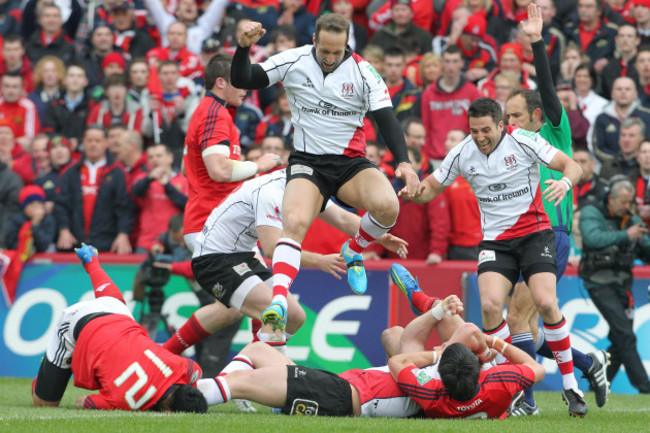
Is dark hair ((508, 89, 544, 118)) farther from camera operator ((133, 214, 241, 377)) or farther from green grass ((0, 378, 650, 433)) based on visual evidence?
camera operator ((133, 214, 241, 377))

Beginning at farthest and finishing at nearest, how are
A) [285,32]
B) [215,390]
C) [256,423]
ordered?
[285,32]
[215,390]
[256,423]

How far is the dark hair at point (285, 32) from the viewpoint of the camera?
53.1 feet

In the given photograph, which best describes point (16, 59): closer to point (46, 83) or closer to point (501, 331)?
point (46, 83)

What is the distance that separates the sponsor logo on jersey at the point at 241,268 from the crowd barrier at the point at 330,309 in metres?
3.43

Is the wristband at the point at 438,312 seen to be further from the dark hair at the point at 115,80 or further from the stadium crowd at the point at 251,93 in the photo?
the dark hair at the point at 115,80

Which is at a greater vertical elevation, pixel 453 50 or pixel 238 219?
pixel 453 50

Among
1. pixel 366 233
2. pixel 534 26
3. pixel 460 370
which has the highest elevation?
pixel 534 26

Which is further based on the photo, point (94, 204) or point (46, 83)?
point (46, 83)

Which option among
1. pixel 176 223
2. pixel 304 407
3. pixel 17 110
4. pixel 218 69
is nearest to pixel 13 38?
pixel 17 110

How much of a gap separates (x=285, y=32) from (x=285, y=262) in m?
8.20

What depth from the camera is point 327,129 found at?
8.93 meters

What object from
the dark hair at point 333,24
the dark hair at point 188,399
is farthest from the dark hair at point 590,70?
the dark hair at point 188,399

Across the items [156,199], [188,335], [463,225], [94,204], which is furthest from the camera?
[94,204]

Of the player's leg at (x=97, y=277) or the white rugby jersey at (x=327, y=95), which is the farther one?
the player's leg at (x=97, y=277)
